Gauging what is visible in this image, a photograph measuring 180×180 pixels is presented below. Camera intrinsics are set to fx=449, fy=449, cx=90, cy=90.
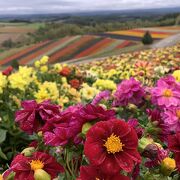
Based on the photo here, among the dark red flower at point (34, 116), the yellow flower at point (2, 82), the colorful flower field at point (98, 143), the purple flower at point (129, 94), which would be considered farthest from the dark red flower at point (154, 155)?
the yellow flower at point (2, 82)

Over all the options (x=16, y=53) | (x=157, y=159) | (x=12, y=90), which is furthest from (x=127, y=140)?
(x=16, y=53)

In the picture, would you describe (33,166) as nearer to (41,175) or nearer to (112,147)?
(41,175)

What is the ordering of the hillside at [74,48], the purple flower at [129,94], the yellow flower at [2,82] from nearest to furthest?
the purple flower at [129,94] < the yellow flower at [2,82] < the hillside at [74,48]

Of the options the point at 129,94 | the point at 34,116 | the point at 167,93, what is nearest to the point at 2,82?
the point at 129,94

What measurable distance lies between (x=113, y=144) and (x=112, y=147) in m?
0.01

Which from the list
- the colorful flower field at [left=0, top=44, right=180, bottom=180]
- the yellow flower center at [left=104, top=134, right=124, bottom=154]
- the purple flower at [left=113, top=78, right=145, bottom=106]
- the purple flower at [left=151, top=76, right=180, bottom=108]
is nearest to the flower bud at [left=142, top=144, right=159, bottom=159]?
the colorful flower field at [left=0, top=44, right=180, bottom=180]

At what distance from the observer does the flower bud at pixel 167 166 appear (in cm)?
140

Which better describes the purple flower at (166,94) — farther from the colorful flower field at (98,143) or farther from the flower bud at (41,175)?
the flower bud at (41,175)

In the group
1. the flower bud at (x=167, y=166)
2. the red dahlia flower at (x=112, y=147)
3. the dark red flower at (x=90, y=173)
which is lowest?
the flower bud at (x=167, y=166)

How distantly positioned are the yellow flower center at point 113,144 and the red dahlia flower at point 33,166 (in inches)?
9.9

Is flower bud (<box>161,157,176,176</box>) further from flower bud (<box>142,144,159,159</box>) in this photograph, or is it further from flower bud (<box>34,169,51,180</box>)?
flower bud (<box>34,169,51,180</box>)

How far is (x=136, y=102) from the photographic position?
2.46m

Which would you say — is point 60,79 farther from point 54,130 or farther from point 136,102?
point 54,130

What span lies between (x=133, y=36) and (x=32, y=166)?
33549 mm
